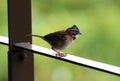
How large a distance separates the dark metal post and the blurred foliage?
3.57 ft

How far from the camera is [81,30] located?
286 cm

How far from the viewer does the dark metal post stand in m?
1.60

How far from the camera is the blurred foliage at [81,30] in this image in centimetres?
281

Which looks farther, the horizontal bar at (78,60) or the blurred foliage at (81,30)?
the blurred foliage at (81,30)

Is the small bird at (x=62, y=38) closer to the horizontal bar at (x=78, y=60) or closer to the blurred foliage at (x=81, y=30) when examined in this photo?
the horizontal bar at (x=78, y=60)

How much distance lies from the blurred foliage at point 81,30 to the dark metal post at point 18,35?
42.8 inches

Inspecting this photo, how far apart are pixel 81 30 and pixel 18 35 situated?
1.29 meters

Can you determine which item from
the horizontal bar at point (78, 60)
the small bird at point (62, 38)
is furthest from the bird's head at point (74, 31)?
the horizontal bar at point (78, 60)

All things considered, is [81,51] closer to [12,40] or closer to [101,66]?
[12,40]

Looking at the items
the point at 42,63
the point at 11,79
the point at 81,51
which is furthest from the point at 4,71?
the point at 11,79

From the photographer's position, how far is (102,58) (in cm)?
280

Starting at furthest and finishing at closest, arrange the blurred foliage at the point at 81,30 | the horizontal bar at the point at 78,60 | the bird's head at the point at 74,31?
the blurred foliage at the point at 81,30
the bird's head at the point at 74,31
the horizontal bar at the point at 78,60

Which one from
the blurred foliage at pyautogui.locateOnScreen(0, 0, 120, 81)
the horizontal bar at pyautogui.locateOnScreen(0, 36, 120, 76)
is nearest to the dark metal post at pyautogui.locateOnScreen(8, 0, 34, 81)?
the horizontal bar at pyautogui.locateOnScreen(0, 36, 120, 76)

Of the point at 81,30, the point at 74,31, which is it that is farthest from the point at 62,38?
the point at 81,30
